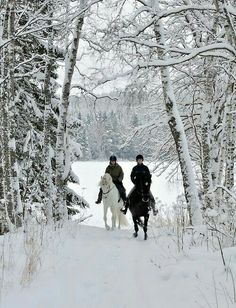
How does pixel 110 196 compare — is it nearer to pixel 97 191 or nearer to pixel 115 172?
pixel 115 172

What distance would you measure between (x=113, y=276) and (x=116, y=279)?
7.2 inches

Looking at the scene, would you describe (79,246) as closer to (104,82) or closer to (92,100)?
(104,82)

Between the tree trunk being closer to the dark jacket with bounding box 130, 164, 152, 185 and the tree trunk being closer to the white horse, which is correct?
the dark jacket with bounding box 130, 164, 152, 185

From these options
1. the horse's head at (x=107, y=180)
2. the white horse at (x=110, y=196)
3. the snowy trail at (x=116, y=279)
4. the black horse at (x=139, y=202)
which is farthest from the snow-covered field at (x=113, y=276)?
the horse's head at (x=107, y=180)

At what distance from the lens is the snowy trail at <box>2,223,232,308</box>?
16.8ft

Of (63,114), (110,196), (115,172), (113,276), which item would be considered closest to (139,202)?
(110,196)

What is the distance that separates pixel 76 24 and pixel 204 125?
502 cm

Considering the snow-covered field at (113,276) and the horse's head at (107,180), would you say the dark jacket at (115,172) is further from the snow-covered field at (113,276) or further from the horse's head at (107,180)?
the snow-covered field at (113,276)

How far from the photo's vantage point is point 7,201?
953 centimetres

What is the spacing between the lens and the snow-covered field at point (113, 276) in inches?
199

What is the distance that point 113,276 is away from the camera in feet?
21.2

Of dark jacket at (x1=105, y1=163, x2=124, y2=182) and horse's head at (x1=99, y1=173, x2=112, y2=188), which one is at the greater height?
dark jacket at (x1=105, y1=163, x2=124, y2=182)

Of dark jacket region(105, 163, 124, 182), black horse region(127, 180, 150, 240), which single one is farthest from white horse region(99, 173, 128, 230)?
black horse region(127, 180, 150, 240)

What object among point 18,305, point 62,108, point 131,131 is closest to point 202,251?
point 18,305
